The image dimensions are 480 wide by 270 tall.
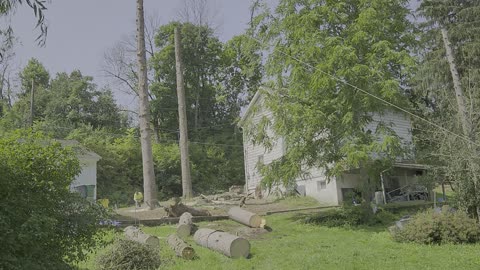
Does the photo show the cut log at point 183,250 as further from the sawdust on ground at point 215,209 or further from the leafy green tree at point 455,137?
the leafy green tree at point 455,137

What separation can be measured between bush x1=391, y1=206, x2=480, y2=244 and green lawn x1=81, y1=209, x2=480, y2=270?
508 mm

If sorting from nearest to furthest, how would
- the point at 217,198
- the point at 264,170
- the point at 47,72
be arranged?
the point at 264,170, the point at 217,198, the point at 47,72

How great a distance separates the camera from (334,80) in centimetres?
1672

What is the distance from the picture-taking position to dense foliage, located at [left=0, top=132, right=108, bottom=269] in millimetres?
6496

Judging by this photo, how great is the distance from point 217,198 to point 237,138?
60.6 feet

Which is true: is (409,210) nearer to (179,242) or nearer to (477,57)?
(477,57)

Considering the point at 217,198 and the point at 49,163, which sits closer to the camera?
the point at 49,163

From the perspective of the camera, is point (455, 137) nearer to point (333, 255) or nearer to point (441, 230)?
point (441, 230)

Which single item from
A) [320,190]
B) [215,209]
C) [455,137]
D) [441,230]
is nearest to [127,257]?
[441,230]

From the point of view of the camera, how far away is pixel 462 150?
565 inches

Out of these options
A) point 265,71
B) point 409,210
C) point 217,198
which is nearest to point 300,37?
point 265,71

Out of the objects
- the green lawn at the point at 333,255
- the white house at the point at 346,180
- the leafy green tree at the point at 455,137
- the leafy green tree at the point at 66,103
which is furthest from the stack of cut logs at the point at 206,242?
the leafy green tree at the point at 66,103

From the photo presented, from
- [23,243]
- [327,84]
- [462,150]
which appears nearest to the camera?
[23,243]

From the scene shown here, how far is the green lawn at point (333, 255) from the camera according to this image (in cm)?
1029
